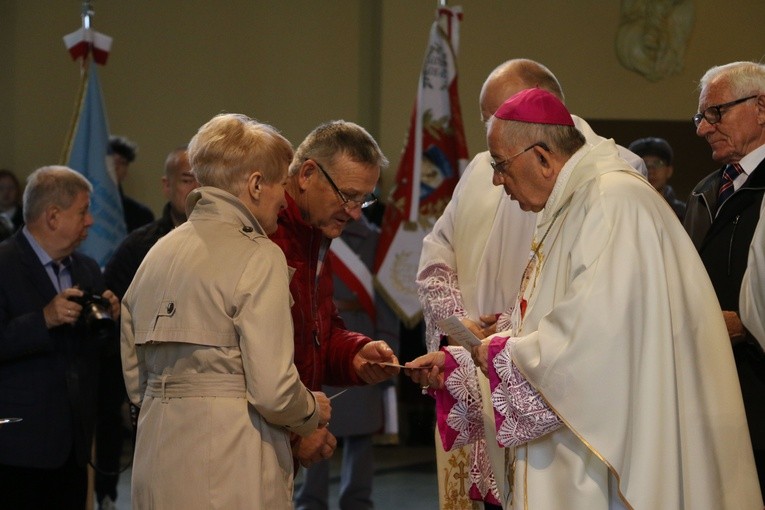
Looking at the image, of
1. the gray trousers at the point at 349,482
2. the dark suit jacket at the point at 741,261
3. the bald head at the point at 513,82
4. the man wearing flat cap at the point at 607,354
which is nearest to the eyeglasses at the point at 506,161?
the man wearing flat cap at the point at 607,354

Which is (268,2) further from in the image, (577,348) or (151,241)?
(577,348)

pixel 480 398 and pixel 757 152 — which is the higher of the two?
pixel 757 152

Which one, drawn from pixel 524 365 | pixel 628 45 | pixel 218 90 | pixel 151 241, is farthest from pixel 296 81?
pixel 524 365

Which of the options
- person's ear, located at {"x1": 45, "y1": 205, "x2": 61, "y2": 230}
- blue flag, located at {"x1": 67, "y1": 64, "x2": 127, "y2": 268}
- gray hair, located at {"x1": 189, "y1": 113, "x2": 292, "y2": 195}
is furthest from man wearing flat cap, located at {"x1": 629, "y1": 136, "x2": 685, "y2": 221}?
gray hair, located at {"x1": 189, "y1": 113, "x2": 292, "y2": 195}

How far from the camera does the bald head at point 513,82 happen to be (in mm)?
3492

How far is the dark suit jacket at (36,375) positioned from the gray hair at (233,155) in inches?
59.6

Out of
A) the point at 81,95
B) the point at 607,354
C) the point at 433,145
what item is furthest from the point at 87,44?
the point at 607,354

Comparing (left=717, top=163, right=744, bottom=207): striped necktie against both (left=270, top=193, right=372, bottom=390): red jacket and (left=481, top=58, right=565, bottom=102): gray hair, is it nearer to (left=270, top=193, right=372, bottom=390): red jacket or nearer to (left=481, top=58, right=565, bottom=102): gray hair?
(left=481, top=58, right=565, bottom=102): gray hair

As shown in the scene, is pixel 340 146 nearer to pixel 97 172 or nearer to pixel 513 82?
pixel 513 82

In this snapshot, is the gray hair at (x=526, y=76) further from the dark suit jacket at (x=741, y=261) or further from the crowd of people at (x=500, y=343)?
the dark suit jacket at (x=741, y=261)

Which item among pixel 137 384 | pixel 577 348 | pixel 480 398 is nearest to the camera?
pixel 577 348

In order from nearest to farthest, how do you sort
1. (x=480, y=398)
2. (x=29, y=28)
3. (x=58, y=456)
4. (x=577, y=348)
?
(x=577, y=348) < (x=480, y=398) < (x=58, y=456) < (x=29, y=28)

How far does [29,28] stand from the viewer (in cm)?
790

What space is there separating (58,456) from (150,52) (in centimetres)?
474
